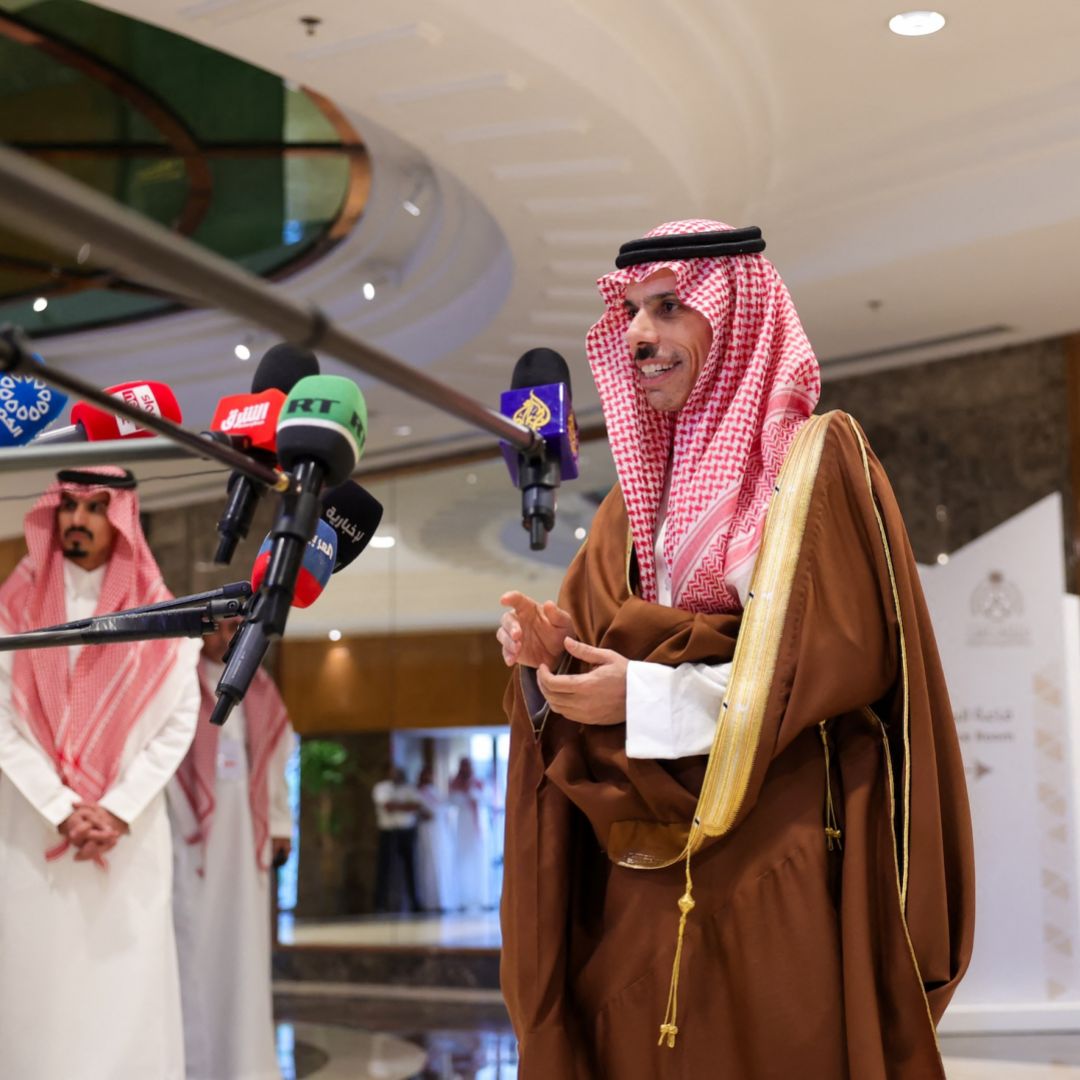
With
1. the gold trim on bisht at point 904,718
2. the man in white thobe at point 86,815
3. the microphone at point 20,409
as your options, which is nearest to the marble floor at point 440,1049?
the man in white thobe at point 86,815

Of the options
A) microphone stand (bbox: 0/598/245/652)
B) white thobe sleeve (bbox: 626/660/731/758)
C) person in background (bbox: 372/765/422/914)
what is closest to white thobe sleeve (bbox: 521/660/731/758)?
white thobe sleeve (bbox: 626/660/731/758)

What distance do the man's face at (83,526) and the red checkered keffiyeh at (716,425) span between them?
2.39 m

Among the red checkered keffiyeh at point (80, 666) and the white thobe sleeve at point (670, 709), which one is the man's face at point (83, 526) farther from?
the white thobe sleeve at point (670, 709)

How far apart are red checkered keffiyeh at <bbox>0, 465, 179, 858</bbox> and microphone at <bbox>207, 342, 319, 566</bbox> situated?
8.67ft

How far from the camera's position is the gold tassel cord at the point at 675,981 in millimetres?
1758

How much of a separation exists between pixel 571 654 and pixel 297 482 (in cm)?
85

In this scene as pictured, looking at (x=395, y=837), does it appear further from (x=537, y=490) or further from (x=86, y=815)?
(x=537, y=490)

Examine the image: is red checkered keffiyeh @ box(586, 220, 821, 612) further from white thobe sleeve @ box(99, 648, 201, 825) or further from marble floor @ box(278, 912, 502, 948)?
marble floor @ box(278, 912, 502, 948)

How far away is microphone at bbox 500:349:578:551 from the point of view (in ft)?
4.58

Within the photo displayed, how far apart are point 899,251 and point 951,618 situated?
166cm

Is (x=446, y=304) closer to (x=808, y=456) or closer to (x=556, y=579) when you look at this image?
(x=556, y=579)

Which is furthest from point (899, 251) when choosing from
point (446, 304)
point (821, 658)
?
point (821, 658)

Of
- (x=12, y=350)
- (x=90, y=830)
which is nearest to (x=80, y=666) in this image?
(x=90, y=830)

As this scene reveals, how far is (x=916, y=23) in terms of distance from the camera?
4.42 meters
